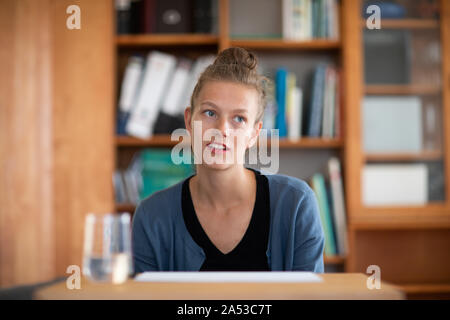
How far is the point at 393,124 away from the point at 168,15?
1.14 m

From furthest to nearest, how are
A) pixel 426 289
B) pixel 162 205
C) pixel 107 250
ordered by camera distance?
pixel 426 289 → pixel 162 205 → pixel 107 250

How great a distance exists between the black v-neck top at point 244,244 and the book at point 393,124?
1224mm

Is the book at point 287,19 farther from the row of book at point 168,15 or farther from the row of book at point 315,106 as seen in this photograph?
the row of book at point 168,15

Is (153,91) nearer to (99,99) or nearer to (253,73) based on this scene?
(99,99)

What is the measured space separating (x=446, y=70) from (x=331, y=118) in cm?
55

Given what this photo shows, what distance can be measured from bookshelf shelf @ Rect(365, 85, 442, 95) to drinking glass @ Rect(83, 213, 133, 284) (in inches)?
70.2

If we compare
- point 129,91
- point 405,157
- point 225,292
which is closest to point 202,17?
point 129,91

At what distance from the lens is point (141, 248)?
1.19 m

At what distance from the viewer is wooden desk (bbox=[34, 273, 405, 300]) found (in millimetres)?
592

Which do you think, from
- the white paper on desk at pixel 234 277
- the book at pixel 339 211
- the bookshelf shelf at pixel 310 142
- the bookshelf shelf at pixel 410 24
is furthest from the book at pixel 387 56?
the white paper on desk at pixel 234 277

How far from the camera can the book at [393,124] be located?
7.54 feet

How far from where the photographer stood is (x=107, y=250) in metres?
0.74

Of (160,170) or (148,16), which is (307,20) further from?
(160,170)
